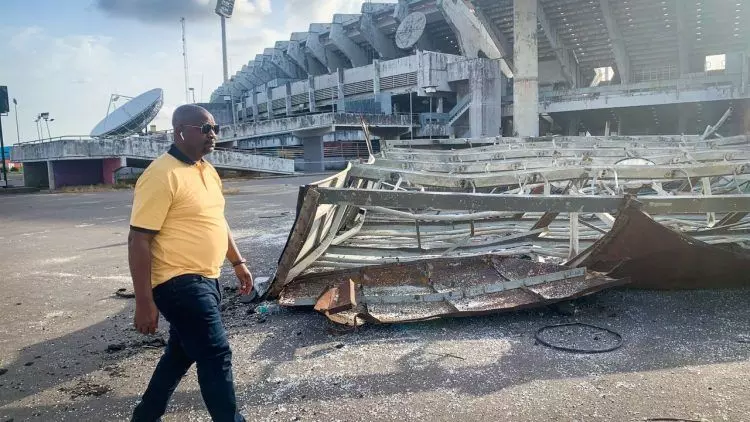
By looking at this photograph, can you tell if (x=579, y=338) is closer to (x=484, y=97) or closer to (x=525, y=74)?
(x=525, y=74)

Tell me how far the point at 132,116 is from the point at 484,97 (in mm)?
22790

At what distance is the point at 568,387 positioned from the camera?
9.94 feet

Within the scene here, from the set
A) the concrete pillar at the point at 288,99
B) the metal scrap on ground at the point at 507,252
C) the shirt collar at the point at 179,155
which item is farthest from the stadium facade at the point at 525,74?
the shirt collar at the point at 179,155

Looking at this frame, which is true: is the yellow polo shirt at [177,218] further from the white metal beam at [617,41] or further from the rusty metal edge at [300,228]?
the white metal beam at [617,41]

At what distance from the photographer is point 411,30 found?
37719 mm

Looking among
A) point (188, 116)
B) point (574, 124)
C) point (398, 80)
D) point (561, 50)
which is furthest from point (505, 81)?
point (188, 116)

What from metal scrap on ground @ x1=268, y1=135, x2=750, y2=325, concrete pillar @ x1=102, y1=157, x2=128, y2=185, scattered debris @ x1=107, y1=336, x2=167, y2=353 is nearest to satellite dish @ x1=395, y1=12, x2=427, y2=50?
concrete pillar @ x1=102, y1=157, x2=128, y2=185

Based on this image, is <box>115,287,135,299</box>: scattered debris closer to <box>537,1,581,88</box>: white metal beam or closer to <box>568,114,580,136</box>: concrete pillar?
<box>537,1,581,88</box>: white metal beam

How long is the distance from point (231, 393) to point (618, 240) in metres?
3.31

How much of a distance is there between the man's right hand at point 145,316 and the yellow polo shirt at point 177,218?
106 millimetres

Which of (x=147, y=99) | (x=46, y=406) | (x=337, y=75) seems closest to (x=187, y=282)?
(x=46, y=406)

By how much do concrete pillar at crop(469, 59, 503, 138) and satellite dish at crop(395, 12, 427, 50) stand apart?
6074 mm

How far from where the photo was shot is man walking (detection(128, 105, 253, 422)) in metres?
2.28

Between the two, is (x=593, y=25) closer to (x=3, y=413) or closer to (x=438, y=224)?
(x=438, y=224)
